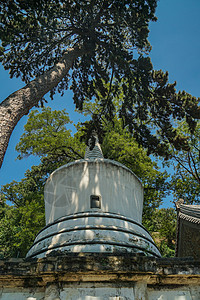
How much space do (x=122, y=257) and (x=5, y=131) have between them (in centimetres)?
251

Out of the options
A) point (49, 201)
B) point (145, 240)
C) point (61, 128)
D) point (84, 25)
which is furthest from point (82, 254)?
point (61, 128)

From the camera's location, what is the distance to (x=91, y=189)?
5.16m

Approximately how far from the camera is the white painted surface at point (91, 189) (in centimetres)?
508

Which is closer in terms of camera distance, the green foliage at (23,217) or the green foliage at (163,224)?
the green foliage at (23,217)

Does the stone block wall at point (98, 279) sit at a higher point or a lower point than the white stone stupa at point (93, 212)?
lower

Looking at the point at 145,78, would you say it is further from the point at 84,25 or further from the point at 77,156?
the point at 77,156

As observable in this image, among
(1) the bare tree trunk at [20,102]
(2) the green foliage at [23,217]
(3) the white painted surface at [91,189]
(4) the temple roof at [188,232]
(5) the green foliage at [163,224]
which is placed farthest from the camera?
(5) the green foliage at [163,224]

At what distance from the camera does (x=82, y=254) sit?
119 inches

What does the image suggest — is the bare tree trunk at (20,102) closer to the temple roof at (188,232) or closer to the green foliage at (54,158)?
the temple roof at (188,232)

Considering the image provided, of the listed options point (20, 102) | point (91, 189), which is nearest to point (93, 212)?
point (91, 189)

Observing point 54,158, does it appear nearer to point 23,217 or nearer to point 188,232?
point 23,217

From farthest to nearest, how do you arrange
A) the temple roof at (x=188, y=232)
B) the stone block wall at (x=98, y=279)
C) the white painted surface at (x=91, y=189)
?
1. the temple roof at (x=188, y=232)
2. the white painted surface at (x=91, y=189)
3. the stone block wall at (x=98, y=279)

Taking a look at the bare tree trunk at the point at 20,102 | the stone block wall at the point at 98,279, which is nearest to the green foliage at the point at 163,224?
the bare tree trunk at the point at 20,102

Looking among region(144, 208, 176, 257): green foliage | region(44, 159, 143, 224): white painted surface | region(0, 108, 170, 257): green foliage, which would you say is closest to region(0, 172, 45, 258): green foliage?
region(0, 108, 170, 257): green foliage
